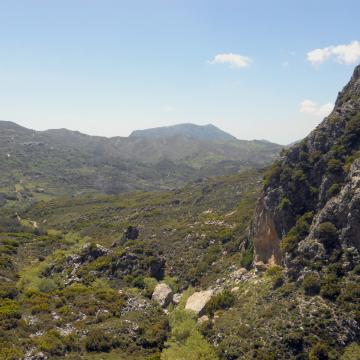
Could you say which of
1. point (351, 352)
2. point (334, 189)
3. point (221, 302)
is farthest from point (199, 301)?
point (334, 189)

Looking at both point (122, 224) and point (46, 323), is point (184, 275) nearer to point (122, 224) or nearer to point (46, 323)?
point (46, 323)

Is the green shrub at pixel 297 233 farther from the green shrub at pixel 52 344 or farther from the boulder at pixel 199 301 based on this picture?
the green shrub at pixel 52 344

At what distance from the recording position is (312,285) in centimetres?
4259

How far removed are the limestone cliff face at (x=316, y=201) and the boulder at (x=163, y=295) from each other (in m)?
13.7

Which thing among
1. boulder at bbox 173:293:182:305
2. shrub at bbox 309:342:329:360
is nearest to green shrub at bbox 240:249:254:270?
boulder at bbox 173:293:182:305

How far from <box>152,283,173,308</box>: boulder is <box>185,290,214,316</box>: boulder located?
3.27 m

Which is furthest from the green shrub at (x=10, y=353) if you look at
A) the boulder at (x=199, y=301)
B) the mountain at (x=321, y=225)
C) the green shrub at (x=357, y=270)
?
the green shrub at (x=357, y=270)

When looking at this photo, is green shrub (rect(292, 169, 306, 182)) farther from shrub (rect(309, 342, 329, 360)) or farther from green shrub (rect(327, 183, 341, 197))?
shrub (rect(309, 342, 329, 360))

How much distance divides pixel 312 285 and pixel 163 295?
22.8 metres

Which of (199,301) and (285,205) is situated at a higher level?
(285,205)

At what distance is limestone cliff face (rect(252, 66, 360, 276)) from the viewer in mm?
45500

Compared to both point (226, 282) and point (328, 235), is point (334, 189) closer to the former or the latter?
point (328, 235)

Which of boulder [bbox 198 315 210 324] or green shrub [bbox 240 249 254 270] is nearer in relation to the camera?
boulder [bbox 198 315 210 324]

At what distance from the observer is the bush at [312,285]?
139ft
